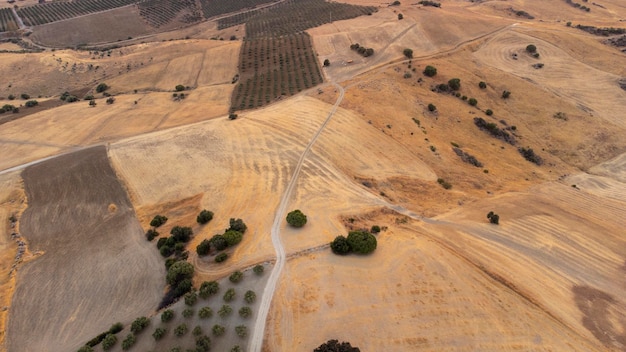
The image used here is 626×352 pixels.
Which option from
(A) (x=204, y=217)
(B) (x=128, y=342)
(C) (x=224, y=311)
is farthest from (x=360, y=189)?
(B) (x=128, y=342)

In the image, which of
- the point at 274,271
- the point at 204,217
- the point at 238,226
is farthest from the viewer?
the point at 204,217

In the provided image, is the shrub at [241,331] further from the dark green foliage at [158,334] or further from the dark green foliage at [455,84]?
the dark green foliage at [455,84]

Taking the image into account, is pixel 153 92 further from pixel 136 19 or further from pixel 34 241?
pixel 136 19

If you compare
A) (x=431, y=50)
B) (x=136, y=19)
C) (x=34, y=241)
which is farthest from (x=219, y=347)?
(x=136, y=19)

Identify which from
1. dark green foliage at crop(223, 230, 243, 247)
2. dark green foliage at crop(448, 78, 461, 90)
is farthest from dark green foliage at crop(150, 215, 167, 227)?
Result: dark green foliage at crop(448, 78, 461, 90)

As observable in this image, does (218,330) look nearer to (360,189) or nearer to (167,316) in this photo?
(167,316)

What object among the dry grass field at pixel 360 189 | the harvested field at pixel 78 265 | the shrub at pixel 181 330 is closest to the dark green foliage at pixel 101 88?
the dry grass field at pixel 360 189
